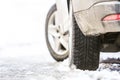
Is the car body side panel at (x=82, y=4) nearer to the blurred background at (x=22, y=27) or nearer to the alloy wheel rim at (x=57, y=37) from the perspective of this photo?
the alloy wheel rim at (x=57, y=37)

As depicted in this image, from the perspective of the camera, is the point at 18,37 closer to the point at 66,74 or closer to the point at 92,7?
the point at 66,74

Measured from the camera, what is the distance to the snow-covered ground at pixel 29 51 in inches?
247

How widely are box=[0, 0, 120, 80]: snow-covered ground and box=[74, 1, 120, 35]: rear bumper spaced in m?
0.53

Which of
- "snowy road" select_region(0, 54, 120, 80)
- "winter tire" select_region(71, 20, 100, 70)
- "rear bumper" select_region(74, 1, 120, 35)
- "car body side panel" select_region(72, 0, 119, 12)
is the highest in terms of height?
"car body side panel" select_region(72, 0, 119, 12)

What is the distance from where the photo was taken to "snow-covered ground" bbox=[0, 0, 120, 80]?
6.27 m

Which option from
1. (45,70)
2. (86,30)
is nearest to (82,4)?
(86,30)

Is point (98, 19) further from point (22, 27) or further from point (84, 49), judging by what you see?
point (22, 27)

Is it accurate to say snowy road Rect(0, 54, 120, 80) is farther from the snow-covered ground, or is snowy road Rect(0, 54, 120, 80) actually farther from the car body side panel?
the car body side panel

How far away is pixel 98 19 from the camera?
555 centimetres

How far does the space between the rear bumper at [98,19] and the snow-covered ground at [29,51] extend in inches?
21.1

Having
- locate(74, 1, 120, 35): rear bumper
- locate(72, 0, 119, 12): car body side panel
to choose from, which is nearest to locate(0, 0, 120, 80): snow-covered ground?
locate(74, 1, 120, 35): rear bumper

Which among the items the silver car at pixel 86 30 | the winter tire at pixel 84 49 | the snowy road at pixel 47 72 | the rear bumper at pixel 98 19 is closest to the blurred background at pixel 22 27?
the snowy road at pixel 47 72

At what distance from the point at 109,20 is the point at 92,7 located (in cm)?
22

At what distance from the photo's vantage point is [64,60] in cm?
779
